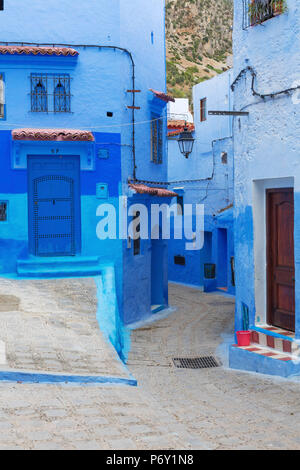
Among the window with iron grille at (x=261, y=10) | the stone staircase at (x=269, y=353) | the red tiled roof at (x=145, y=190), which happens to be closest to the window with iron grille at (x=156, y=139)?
the red tiled roof at (x=145, y=190)

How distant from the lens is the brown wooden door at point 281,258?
10.0 metres

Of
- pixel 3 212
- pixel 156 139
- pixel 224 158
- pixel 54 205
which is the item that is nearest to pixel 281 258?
pixel 54 205

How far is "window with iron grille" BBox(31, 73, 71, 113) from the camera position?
14.2 metres

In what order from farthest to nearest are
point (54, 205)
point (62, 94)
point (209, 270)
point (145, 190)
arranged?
point (209, 270), point (145, 190), point (54, 205), point (62, 94)

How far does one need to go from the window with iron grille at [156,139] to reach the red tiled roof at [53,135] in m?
3.46

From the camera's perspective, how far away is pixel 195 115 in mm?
24641

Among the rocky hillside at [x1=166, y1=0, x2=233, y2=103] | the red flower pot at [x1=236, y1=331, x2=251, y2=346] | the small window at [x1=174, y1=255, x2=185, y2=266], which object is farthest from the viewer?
the rocky hillside at [x1=166, y1=0, x2=233, y2=103]

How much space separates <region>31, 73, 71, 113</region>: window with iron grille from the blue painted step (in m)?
3.69

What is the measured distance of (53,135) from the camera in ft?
45.0

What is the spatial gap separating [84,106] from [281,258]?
22.2 ft

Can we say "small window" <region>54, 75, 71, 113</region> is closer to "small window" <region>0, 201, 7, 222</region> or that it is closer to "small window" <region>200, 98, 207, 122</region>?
"small window" <region>0, 201, 7, 222</region>

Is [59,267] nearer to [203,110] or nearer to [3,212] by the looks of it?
[3,212]

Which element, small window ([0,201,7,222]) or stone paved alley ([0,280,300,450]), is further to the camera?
small window ([0,201,7,222])

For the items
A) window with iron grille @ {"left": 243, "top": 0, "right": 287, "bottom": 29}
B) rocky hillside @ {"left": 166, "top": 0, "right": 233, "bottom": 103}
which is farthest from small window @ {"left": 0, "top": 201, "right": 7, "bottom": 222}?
rocky hillside @ {"left": 166, "top": 0, "right": 233, "bottom": 103}
